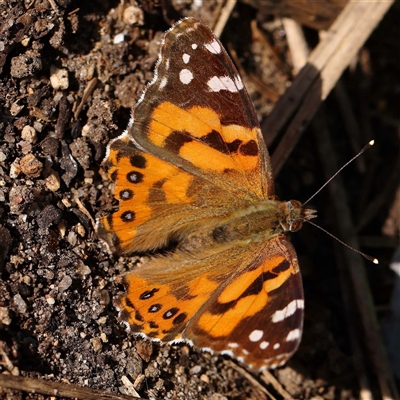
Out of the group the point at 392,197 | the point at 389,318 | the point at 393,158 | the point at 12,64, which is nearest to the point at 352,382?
the point at 389,318

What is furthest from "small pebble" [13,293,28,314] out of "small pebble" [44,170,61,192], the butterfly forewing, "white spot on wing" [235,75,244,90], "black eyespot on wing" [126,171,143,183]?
"white spot on wing" [235,75,244,90]

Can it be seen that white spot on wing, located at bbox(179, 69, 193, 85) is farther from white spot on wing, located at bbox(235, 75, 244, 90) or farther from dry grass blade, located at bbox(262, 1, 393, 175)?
dry grass blade, located at bbox(262, 1, 393, 175)

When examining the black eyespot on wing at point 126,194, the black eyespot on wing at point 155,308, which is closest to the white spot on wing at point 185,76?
the black eyespot on wing at point 126,194

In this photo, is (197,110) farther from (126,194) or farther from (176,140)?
(126,194)

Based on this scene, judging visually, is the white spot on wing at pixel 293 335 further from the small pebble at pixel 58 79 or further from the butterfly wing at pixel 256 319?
the small pebble at pixel 58 79

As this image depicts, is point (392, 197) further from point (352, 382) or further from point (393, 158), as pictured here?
point (352, 382)

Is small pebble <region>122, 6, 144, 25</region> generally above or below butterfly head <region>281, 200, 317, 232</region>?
above
